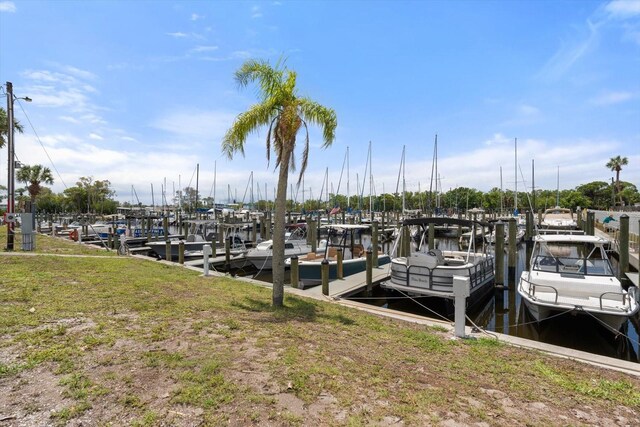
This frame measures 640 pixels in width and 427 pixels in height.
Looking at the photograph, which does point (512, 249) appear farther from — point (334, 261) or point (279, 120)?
point (279, 120)

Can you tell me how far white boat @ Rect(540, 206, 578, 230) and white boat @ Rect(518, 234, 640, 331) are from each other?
102 feet

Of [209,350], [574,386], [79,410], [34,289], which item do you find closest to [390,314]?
[574,386]

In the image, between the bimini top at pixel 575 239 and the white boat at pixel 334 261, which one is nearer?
the bimini top at pixel 575 239

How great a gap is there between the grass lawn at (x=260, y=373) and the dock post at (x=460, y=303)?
1.24 feet

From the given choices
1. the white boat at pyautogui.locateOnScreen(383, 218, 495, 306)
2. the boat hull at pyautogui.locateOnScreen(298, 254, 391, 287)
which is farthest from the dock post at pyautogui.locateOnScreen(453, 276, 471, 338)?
the boat hull at pyautogui.locateOnScreen(298, 254, 391, 287)

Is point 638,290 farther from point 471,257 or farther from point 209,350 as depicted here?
point 209,350

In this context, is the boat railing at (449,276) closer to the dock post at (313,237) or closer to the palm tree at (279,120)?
the palm tree at (279,120)

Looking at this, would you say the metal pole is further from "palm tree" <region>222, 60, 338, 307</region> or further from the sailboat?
the sailboat

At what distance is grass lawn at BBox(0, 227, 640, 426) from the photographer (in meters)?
3.79

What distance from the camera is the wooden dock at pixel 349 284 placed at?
504 inches

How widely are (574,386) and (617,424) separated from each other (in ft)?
3.20

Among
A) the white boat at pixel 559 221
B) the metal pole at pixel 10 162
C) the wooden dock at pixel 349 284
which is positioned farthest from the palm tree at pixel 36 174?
the white boat at pixel 559 221

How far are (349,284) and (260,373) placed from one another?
9.99 metres

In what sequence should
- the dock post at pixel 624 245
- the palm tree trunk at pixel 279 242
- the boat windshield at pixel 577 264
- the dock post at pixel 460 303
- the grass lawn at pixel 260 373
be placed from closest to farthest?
the grass lawn at pixel 260 373
the dock post at pixel 460 303
the palm tree trunk at pixel 279 242
the boat windshield at pixel 577 264
the dock post at pixel 624 245
